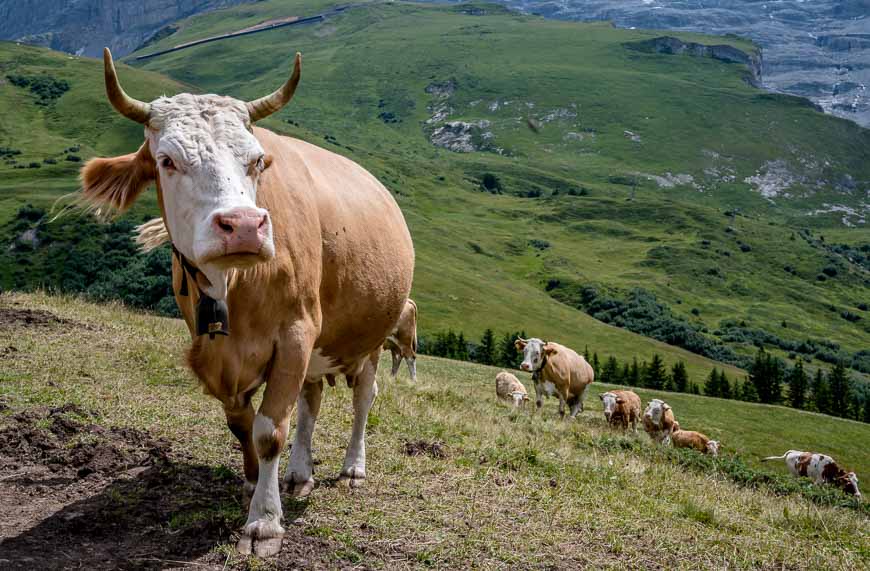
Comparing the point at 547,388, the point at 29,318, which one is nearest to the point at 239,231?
the point at 29,318

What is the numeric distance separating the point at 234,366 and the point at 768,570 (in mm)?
5683

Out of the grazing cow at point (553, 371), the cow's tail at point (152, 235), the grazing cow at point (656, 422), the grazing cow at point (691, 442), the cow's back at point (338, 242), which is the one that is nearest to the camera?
the cow's back at point (338, 242)

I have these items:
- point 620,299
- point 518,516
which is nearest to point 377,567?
A: point 518,516

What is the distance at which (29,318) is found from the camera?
15602 millimetres

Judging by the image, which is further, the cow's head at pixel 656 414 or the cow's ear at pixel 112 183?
the cow's head at pixel 656 414

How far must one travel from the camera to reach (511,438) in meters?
12.1

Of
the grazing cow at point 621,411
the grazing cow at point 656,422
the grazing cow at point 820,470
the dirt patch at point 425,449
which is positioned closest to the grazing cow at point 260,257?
the dirt patch at point 425,449

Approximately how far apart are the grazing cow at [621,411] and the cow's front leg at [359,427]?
18.2 meters

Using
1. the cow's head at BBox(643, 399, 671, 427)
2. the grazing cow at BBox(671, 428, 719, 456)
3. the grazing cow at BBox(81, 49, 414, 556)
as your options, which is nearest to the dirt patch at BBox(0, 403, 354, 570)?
the grazing cow at BBox(81, 49, 414, 556)

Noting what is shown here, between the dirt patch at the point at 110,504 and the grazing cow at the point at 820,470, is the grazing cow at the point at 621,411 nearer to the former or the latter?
the grazing cow at the point at 820,470

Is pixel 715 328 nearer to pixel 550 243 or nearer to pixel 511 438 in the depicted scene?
pixel 550 243

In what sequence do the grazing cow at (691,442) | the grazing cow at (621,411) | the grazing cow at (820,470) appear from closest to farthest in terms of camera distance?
the grazing cow at (820,470), the grazing cow at (691,442), the grazing cow at (621,411)

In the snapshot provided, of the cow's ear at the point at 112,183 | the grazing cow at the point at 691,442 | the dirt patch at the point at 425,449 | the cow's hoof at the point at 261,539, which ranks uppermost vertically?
the cow's ear at the point at 112,183

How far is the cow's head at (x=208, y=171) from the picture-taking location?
528 centimetres
